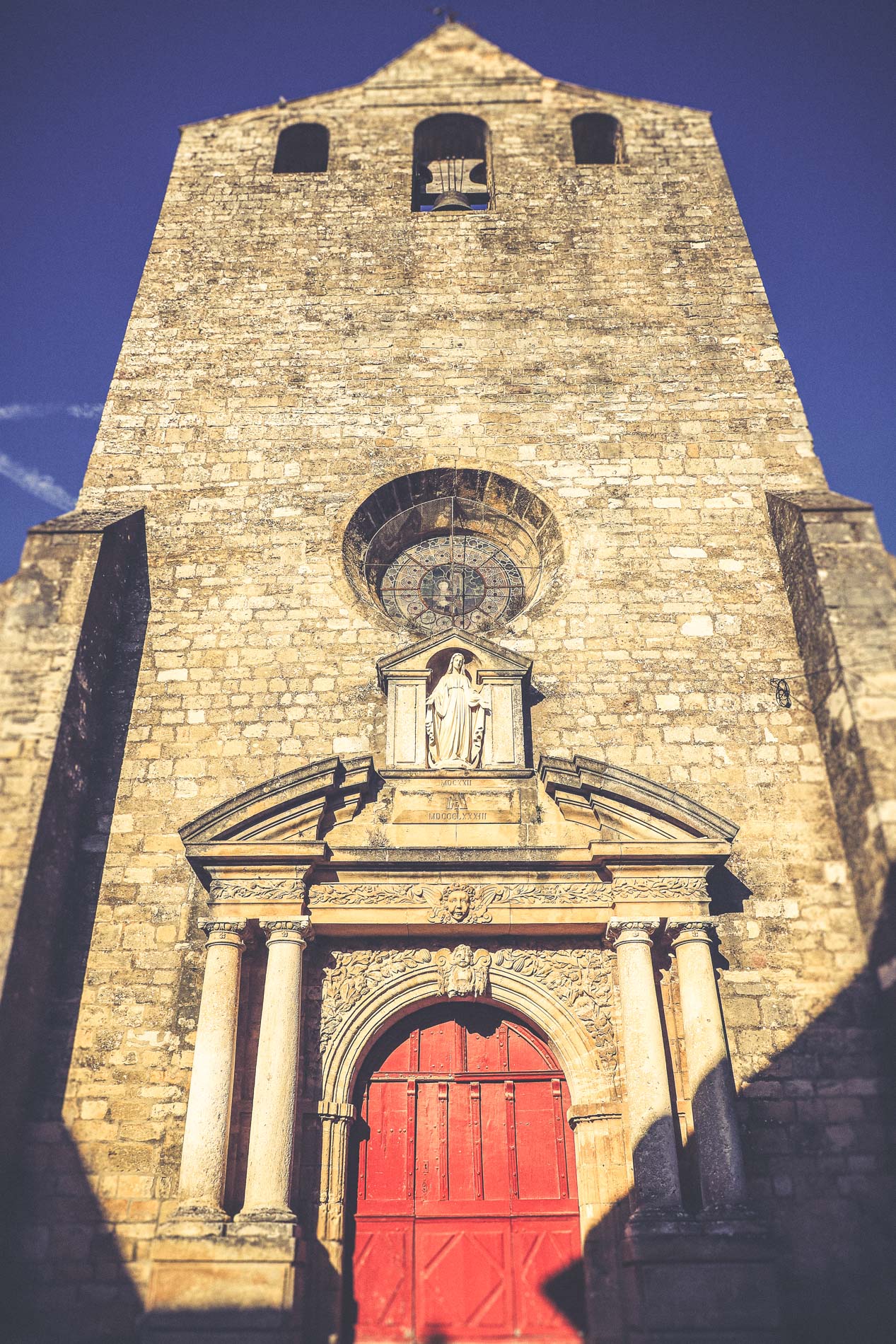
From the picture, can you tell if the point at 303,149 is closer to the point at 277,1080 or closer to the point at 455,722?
the point at 455,722

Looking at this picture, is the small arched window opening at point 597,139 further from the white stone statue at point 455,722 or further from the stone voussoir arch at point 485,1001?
the stone voussoir arch at point 485,1001

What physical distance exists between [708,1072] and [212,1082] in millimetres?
3109

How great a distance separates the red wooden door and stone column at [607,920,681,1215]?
2.37ft

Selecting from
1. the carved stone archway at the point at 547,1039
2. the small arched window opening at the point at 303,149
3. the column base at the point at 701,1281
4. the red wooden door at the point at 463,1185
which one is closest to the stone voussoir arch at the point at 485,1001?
the carved stone archway at the point at 547,1039

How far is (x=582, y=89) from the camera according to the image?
12.2 m

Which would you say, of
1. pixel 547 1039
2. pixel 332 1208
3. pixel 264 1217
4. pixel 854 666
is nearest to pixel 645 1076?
pixel 547 1039

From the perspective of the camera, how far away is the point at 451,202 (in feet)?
38.0

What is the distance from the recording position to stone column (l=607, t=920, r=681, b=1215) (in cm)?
620

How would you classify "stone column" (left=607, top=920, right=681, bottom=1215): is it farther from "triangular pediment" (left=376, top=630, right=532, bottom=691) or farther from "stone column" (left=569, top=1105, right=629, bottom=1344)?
"triangular pediment" (left=376, top=630, right=532, bottom=691)

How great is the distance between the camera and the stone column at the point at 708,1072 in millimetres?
6215

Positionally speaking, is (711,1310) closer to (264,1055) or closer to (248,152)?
(264,1055)

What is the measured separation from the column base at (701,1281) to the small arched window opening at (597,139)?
1086cm

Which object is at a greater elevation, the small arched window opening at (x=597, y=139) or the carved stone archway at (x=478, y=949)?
the small arched window opening at (x=597, y=139)

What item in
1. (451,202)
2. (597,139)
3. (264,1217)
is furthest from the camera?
(597,139)
